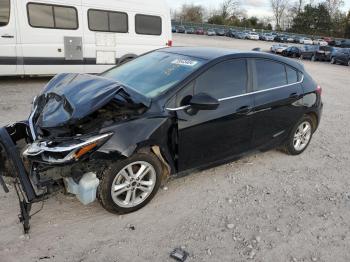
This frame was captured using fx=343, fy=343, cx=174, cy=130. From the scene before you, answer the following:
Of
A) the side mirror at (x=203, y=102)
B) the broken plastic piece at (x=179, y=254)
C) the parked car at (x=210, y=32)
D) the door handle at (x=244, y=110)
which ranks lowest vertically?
the broken plastic piece at (x=179, y=254)

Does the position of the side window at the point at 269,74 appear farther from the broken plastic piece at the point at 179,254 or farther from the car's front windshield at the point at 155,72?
the broken plastic piece at the point at 179,254

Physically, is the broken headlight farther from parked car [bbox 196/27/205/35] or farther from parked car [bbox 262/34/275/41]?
parked car [bbox 262/34/275/41]

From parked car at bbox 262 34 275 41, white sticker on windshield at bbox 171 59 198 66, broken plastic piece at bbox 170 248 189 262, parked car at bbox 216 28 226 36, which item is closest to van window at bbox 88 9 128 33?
white sticker on windshield at bbox 171 59 198 66

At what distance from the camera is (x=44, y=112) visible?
11.1 feet

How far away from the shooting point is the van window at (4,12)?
834 centimetres

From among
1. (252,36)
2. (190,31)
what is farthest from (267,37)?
(190,31)

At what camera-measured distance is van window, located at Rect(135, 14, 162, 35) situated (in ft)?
34.2

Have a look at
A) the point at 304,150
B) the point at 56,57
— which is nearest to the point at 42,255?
the point at 304,150

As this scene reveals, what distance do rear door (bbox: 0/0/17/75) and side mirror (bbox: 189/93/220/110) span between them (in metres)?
6.73

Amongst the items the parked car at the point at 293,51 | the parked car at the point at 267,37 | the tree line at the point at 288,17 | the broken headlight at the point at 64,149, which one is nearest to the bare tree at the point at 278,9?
the tree line at the point at 288,17

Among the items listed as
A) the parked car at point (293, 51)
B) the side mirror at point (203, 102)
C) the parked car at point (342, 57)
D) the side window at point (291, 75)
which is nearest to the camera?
the side mirror at point (203, 102)

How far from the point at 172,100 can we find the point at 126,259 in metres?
1.60

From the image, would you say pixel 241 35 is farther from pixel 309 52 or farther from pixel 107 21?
pixel 107 21

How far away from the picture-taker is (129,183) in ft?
11.1
